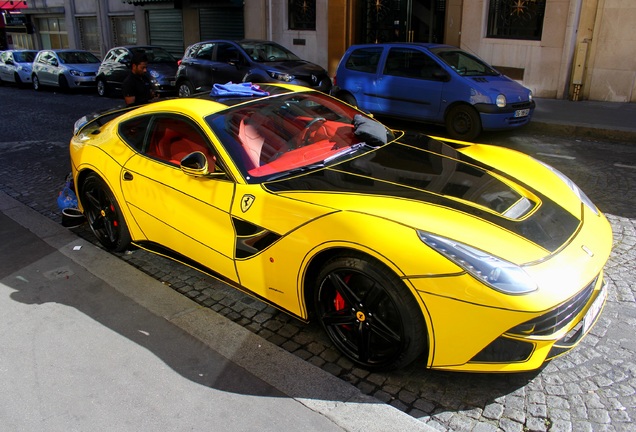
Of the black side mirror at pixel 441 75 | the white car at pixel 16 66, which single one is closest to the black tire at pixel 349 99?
the black side mirror at pixel 441 75

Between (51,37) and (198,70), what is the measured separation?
2370 centimetres

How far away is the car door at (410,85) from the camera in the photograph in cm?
942

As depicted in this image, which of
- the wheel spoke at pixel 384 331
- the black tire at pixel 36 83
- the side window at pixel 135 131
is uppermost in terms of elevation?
the side window at pixel 135 131

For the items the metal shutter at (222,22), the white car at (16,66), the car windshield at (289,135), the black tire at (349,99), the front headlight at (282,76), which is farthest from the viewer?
the white car at (16,66)

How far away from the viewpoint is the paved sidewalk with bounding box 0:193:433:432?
9.00 feet

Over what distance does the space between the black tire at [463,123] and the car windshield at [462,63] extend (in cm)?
70

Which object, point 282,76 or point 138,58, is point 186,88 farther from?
point 138,58

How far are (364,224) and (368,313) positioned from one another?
0.51 meters

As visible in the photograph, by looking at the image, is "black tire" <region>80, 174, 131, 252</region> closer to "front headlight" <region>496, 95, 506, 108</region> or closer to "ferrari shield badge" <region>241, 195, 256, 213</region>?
"ferrari shield badge" <region>241, 195, 256, 213</region>

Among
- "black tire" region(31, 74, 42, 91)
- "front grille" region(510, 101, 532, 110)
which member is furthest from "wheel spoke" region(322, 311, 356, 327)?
"black tire" region(31, 74, 42, 91)

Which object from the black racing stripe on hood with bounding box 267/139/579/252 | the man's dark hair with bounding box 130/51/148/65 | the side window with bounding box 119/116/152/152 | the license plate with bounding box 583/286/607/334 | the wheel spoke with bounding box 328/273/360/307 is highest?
the man's dark hair with bounding box 130/51/148/65

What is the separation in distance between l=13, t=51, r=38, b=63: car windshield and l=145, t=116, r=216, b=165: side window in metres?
20.5

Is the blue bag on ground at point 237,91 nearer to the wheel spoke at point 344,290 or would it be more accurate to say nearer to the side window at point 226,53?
the wheel spoke at point 344,290

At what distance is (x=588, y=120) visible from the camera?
10.2m
